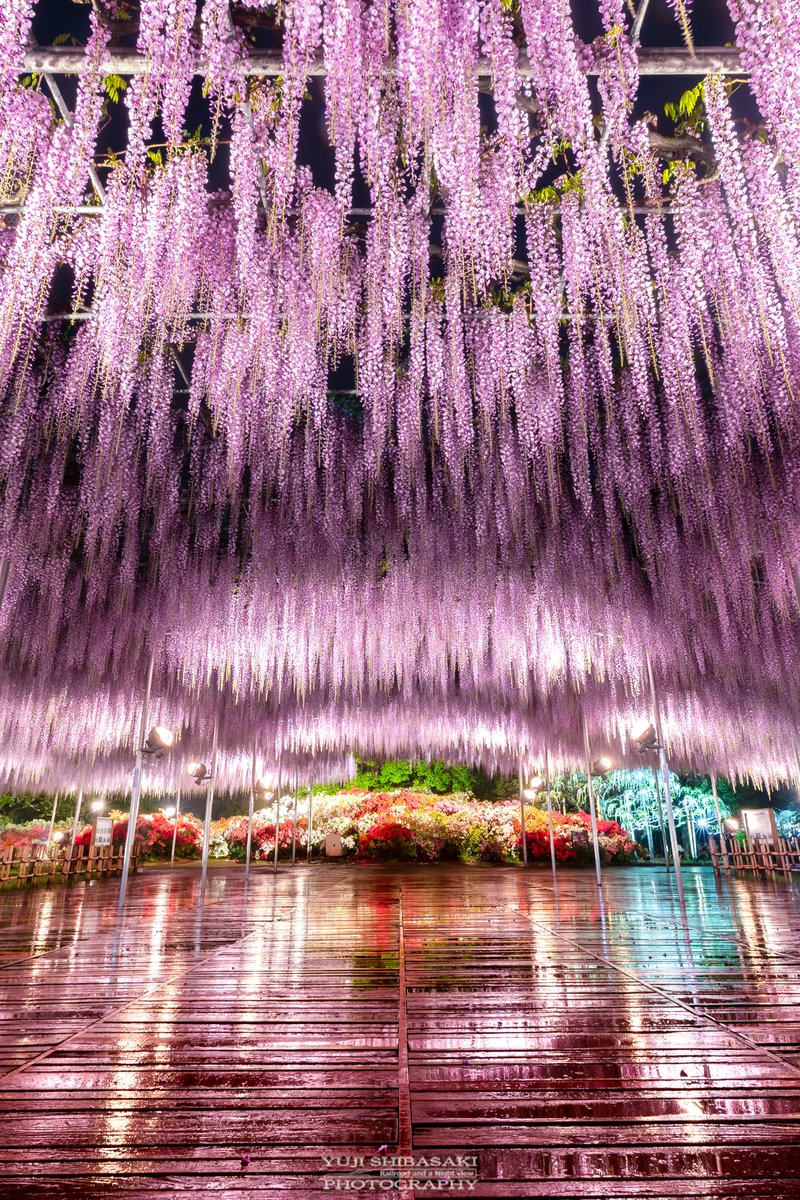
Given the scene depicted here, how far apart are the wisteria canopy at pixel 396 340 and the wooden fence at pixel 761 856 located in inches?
166

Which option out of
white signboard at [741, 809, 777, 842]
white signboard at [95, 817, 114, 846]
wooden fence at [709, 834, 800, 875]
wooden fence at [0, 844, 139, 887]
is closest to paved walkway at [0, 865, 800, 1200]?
wooden fence at [0, 844, 139, 887]

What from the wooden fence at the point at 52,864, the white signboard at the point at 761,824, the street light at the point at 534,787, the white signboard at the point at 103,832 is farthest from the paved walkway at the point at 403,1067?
the street light at the point at 534,787

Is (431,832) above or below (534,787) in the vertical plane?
below

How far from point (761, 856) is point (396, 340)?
12.2 meters

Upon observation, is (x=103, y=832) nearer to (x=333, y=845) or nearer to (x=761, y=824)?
(x=333, y=845)

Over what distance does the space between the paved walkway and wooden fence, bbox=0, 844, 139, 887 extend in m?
6.32

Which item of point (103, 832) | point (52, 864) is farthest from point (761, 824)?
point (52, 864)

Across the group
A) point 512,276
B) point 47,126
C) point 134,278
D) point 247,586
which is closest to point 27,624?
point 247,586

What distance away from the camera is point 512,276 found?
452 cm

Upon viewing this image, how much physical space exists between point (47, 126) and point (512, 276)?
2.68 meters

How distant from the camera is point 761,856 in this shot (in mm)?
12875

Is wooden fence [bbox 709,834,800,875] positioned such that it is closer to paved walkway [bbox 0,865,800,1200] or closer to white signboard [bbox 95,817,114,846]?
paved walkway [bbox 0,865,800,1200]

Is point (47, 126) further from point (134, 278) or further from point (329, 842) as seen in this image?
point (329, 842)

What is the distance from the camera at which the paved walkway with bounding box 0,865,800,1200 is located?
121cm
